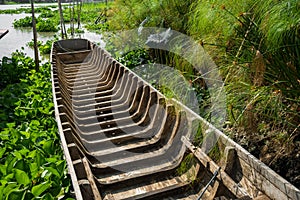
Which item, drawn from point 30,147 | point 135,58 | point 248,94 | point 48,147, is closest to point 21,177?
point 48,147

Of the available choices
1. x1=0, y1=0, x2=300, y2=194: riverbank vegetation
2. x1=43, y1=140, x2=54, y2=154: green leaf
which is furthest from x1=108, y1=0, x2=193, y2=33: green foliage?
x1=43, y1=140, x2=54, y2=154: green leaf

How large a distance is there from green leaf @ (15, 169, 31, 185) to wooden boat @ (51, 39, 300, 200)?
25cm

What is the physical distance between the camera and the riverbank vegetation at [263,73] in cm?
172

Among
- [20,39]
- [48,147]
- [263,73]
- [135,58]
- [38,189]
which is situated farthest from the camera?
[20,39]

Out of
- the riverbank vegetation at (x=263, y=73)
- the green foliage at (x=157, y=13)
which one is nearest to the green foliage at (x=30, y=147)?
the riverbank vegetation at (x=263, y=73)

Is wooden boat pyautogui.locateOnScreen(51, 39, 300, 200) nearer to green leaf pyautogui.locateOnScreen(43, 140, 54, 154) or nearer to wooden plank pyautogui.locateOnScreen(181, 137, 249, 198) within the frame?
wooden plank pyautogui.locateOnScreen(181, 137, 249, 198)

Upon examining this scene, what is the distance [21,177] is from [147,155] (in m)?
0.91

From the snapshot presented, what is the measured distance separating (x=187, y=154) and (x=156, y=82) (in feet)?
4.62

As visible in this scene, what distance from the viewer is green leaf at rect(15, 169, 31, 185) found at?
1.92m

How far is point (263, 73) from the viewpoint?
5.57 feet

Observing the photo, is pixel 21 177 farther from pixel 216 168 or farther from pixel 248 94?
pixel 248 94

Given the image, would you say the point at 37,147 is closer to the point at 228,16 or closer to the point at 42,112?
the point at 42,112

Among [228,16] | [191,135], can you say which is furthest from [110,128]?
[228,16]

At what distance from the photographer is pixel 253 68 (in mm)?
1708
